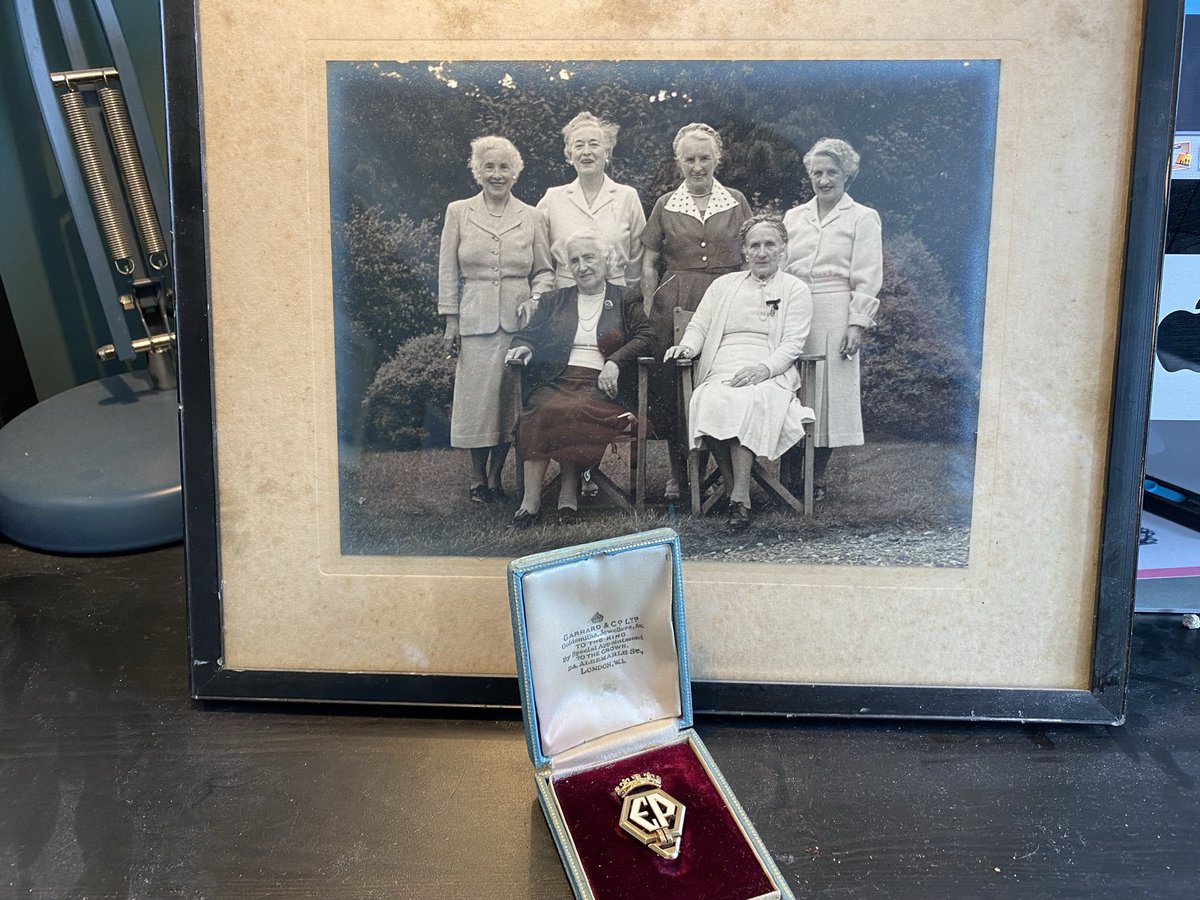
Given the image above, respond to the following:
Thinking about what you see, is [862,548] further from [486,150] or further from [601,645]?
[486,150]

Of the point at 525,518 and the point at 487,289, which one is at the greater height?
the point at 487,289

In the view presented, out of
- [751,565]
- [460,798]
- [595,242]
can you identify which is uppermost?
[595,242]

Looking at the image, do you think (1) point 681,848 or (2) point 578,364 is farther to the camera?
(2) point 578,364

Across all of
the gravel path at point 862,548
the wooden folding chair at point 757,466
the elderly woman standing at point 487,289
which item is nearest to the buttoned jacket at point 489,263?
the elderly woman standing at point 487,289

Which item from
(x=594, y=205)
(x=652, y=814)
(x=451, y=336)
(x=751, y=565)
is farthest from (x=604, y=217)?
(x=652, y=814)

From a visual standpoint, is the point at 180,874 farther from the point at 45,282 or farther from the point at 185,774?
the point at 45,282

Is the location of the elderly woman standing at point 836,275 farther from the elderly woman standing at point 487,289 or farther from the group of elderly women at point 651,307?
the elderly woman standing at point 487,289

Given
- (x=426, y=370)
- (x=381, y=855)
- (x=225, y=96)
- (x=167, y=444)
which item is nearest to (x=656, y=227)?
(x=426, y=370)
